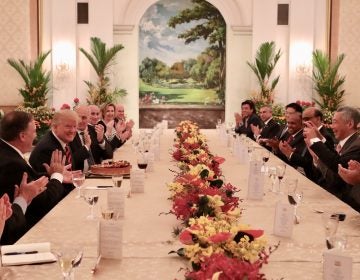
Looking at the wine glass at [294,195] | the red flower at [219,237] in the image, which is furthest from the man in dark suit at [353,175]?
the red flower at [219,237]

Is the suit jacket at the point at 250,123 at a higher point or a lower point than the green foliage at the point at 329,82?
lower

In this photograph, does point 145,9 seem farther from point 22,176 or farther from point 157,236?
point 157,236

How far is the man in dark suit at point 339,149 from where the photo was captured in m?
4.34

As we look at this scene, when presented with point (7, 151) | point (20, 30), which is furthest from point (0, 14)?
point (7, 151)

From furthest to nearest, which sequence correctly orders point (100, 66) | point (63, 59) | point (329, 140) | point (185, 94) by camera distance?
1. point (185, 94)
2. point (63, 59)
3. point (100, 66)
4. point (329, 140)

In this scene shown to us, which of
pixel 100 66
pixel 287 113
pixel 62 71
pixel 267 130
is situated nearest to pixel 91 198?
pixel 287 113

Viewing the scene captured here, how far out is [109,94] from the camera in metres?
13.1

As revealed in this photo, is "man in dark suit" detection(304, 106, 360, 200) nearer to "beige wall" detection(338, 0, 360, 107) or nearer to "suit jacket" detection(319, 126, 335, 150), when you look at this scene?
"suit jacket" detection(319, 126, 335, 150)

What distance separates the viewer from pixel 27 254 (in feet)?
7.68

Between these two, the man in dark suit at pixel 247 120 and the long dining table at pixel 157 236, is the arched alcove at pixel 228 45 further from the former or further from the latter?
the long dining table at pixel 157 236

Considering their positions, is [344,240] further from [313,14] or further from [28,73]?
[313,14]

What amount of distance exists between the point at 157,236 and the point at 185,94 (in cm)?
1213

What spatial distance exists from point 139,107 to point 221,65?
2258 mm

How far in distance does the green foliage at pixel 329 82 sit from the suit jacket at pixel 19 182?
9.19m
